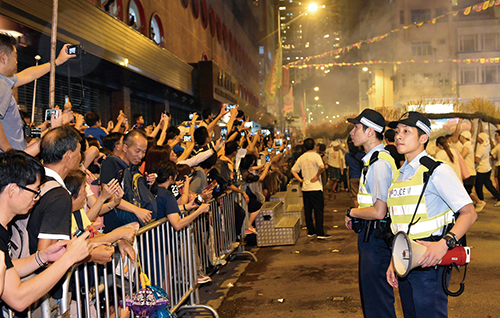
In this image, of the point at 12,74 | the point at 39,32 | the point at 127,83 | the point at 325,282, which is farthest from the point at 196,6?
the point at 12,74

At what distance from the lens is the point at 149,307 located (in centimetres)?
368

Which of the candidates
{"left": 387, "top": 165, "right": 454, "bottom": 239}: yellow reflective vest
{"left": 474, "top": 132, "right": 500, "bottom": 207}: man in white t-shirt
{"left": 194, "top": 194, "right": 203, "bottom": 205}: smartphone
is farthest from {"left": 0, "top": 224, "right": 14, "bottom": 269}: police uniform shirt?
{"left": 474, "top": 132, "right": 500, "bottom": 207}: man in white t-shirt

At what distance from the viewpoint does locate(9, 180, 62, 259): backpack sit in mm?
3072

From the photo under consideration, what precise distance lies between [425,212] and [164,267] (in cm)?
282

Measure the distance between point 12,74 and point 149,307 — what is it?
2.19m

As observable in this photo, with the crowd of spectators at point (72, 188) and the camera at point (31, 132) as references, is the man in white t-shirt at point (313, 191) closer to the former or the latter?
the crowd of spectators at point (72, 188)

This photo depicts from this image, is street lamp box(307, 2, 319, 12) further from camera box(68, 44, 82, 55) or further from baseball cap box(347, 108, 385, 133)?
camera box(68, 44, 82, 55)

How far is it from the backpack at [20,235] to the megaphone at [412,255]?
7.89 ft

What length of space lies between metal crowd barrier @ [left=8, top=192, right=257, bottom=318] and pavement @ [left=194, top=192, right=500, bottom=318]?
0.40 m

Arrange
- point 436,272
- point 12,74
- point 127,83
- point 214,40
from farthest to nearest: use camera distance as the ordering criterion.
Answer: point 214,40 < point 127,83 < point 12,74 < point 436,272

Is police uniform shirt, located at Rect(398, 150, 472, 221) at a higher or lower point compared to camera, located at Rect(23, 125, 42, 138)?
lower

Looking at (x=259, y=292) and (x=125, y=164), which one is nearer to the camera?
(x=125, y=164)

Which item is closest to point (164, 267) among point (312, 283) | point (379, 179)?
point (379, 179)

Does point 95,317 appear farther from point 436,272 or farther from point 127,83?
point 127,83
